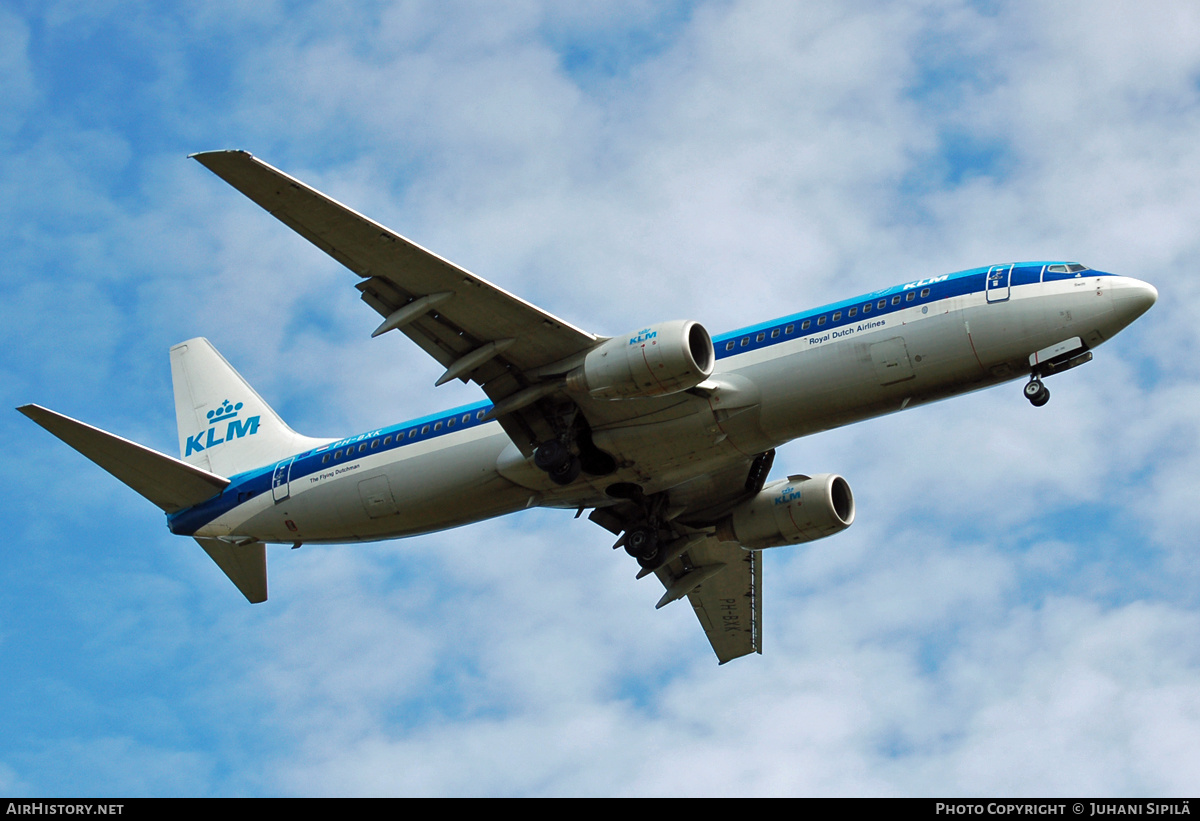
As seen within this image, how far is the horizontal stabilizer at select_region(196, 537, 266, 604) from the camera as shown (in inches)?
1547

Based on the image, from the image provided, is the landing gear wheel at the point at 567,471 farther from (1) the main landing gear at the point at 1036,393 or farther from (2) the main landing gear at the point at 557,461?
(1) the main landing gear at the point at 1036,393

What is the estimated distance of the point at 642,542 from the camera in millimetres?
37125

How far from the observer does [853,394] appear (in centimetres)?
3095

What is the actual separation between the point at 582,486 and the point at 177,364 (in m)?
17.9

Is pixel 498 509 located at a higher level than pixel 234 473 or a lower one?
lower

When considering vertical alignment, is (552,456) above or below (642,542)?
above

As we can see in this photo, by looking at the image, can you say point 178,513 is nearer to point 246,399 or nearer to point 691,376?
point 246,399

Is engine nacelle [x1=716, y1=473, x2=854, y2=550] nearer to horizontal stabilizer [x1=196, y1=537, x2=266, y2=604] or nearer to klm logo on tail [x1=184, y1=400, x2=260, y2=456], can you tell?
horizontal stabilizer [x1=196, y1=537, x2=266, y2=604]

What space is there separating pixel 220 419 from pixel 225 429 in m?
0.58

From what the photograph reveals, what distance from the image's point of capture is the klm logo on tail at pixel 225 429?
41.6m

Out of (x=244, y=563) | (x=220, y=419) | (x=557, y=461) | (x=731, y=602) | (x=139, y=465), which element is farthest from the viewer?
(x=731, y=602)

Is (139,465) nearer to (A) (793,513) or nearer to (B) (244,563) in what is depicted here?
(B) (244,563)

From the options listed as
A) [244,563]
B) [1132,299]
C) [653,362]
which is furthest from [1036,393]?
[244,563]
